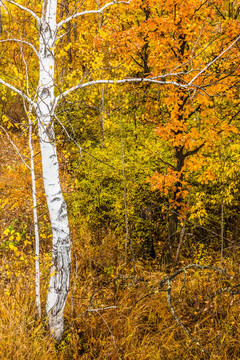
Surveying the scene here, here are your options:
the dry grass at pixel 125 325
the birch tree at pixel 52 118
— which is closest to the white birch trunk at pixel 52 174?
the birch tree at pixel 52 118

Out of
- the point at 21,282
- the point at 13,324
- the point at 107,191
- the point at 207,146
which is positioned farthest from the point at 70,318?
the point at 207,146

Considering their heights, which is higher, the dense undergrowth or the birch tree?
the birch tree

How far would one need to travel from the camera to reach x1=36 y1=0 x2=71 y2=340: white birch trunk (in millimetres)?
3018

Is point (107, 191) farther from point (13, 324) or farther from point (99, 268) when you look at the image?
point (13, 324)

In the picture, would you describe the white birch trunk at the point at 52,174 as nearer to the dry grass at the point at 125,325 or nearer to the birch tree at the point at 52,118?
the birch tree at the point at 52,118

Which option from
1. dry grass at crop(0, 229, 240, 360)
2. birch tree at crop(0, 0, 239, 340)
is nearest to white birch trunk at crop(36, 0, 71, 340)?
birch tree at crop(0, 0, 239, 340)

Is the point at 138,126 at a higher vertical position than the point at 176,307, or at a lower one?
higher

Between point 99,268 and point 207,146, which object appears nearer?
point 99,268

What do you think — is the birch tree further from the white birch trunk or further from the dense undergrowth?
the dense undergrowth

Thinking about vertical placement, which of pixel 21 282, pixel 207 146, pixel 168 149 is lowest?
pixel 21 282

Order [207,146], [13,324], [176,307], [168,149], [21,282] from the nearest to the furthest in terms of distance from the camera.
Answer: [13,324]
[176,307]
[21,282]
[207,146]
[168,149]

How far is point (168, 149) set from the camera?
829cm

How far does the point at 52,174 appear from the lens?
10.4ft

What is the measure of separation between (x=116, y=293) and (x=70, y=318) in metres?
0.87
